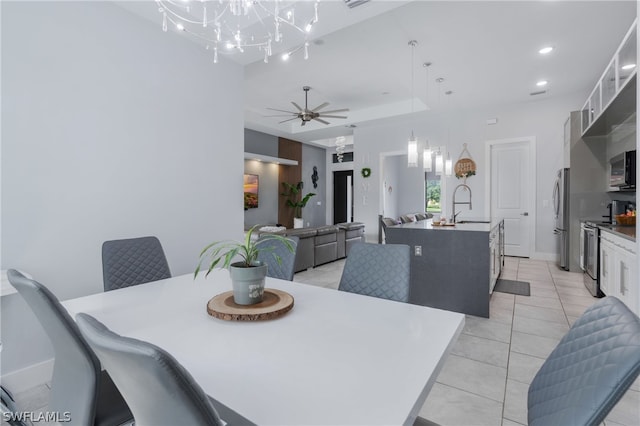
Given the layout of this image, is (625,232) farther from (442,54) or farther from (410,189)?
(410,189)

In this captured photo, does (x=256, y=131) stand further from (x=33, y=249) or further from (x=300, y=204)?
(x=33, y=249)

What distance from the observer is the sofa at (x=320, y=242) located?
16.1 feet

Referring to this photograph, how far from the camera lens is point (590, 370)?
2.28 ft

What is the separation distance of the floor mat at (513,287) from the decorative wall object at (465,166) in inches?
107

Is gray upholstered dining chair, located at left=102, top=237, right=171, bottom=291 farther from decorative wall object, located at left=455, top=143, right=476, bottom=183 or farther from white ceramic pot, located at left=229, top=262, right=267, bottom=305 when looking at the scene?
decorative wall object, located at left=455, top=143, right=476, bottom=183

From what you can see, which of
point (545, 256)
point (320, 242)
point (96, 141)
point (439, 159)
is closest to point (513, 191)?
point (545, 256)

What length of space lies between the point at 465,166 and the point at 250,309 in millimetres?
6278

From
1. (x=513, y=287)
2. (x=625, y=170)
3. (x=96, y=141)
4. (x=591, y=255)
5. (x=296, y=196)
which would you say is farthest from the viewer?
(x=296, y=196)

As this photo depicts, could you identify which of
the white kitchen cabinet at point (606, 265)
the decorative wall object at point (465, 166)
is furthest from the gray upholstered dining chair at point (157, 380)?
the decorative wall object at point (465, 166)

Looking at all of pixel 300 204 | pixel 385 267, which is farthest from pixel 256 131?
pixel 385 267

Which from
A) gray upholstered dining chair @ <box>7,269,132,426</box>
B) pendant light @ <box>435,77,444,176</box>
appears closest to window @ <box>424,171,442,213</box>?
pendant light @ <box>435,77,444,176</box>

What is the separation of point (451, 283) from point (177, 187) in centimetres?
287

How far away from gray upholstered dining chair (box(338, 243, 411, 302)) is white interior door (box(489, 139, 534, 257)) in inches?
219

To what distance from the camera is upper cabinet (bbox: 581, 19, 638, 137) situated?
2.85m
